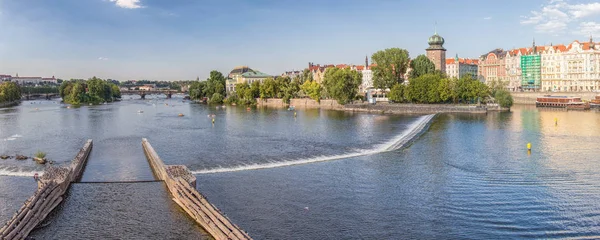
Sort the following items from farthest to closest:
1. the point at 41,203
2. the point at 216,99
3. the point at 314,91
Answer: the point at 216,99, the point at 314,91, the point at 41,203

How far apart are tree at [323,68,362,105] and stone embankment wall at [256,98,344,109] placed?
79.8 inches

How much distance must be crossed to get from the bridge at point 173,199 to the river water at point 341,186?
1.44ft

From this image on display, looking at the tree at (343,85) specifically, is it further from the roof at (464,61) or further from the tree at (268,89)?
the roof at (464,61)

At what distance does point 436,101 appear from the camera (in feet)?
279

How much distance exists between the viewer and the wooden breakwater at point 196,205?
14699mm

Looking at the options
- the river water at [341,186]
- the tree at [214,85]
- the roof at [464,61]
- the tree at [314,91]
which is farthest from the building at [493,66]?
the river water at [341,186]

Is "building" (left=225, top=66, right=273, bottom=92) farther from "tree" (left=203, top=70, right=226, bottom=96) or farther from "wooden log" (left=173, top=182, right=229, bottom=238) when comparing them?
"wooden log" (left=173, top=182, right=229, bottom=238)

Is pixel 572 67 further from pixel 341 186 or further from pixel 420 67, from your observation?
pixel 341 186

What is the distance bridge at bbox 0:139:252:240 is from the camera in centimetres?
1472

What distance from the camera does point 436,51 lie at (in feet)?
371

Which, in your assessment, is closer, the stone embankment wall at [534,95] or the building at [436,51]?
the stone embankment wall at [534,95]

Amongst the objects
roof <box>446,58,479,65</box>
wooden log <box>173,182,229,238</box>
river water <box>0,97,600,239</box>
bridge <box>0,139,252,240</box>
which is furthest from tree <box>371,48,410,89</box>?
wooden log <box>173,182,229,238</box>

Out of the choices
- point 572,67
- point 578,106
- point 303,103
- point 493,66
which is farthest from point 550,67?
point 303,103

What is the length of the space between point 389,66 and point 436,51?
2280 cm
